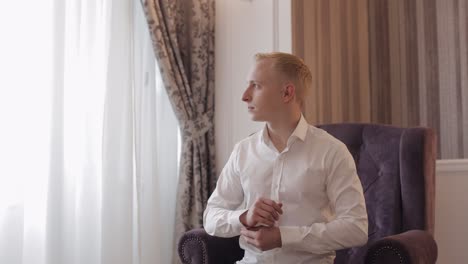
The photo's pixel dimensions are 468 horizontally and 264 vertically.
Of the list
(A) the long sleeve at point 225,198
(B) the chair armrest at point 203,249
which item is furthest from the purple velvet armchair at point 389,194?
(A) the long sleeve at point 225,198

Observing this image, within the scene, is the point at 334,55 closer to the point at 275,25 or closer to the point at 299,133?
the point at 275,25

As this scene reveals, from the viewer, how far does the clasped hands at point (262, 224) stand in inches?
57.8

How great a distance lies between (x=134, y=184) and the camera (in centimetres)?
262

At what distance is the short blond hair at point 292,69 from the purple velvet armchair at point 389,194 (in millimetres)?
568

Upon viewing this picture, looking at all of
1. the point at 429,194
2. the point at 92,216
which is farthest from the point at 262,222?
the point at 92,216

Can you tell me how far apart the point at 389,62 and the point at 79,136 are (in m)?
1.73

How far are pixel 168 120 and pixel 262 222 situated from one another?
147 centimetres

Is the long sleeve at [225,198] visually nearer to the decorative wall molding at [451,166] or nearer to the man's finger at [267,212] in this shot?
the man's finger at [267,212]

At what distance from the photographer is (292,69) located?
165cm

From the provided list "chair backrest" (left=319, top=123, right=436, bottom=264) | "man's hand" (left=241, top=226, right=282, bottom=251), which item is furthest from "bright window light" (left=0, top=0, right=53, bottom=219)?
"chair backrest" (left=319, top=123, right=436, bottom=264)

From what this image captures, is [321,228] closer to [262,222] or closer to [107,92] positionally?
[262,222]

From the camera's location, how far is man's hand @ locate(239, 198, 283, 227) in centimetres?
147

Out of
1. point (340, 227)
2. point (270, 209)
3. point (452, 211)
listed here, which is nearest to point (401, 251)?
point (340, 227)

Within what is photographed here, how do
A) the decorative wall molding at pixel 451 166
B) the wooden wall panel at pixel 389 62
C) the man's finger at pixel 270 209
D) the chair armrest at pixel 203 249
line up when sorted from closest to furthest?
the man's finger at pixel 270 209 → the chair armrest at pixel 203 249 → the decorative wall molding at pixel 451 166 → the wooden wall panel at pixel 389 62
